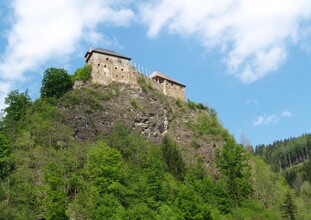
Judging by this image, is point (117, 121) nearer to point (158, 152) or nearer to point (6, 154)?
point (158, 152)

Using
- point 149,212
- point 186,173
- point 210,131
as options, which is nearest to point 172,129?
point 210,131

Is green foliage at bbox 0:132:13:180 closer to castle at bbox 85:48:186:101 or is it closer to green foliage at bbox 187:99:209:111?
castle at bbox 85:48:186:101

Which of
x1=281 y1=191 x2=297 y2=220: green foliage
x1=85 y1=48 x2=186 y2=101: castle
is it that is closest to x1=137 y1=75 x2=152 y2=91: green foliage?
x1=85 y1=48 x2=186 y2=101: castle

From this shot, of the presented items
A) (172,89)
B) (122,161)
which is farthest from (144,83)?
(122,161)

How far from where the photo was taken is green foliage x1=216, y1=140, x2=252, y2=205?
6775 cm

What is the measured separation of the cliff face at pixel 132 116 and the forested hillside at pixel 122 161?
19 centimetres

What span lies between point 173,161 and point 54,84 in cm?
2669

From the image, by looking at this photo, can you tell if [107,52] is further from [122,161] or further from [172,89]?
[122,161]

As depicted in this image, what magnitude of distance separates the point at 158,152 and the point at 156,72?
30.5m

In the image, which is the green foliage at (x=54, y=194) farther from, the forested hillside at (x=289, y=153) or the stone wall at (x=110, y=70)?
the forested hillside at (x=289, y=153)

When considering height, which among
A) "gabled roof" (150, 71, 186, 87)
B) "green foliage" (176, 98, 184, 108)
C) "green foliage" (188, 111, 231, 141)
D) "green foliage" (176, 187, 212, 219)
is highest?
"gabled roof" (150, 71, 186, 87)

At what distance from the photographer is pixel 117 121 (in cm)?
7569

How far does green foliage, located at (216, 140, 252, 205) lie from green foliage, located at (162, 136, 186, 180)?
777cm

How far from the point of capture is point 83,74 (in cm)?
8100
